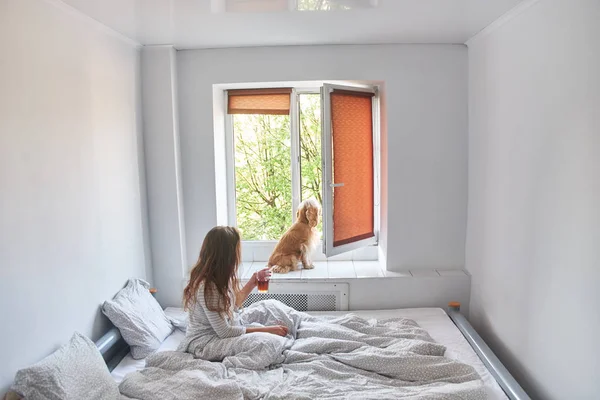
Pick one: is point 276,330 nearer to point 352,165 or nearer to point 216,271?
point 216,271

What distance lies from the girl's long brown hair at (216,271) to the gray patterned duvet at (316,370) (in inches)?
8.7

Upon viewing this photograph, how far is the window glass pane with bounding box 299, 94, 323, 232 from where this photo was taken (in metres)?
3.77

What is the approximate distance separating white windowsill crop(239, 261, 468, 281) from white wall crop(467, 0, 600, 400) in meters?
0.34

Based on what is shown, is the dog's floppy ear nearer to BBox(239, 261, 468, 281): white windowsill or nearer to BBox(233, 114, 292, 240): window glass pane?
BBox(239, 261, 468, 281): white windowsill

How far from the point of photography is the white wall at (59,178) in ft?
6.35

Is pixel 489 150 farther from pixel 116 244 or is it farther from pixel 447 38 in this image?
pixel 116 244

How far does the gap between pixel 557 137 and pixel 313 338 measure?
1497mm

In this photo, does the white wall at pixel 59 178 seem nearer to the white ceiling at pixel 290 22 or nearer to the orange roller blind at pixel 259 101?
the white ceiling at pixel 290 22

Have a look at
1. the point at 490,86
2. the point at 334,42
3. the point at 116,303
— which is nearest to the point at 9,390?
the point at 116,303

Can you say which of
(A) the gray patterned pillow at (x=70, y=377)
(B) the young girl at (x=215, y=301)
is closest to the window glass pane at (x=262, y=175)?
(B) the young girl at (x=215, y=301)

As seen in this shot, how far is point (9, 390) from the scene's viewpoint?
6.12ft

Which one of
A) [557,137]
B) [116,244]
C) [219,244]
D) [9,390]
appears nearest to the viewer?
[9,390]

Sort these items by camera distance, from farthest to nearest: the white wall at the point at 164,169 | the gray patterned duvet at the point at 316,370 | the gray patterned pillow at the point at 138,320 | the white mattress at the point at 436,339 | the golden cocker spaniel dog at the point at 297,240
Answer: the golden cocker spaniel dog at the point at 297,240, the white wall at the point at 164,169, the gray patterned pillow at the point at 138,320, the white mattress at the point at 436,339, the gray patterned duvet at the point at 316,370

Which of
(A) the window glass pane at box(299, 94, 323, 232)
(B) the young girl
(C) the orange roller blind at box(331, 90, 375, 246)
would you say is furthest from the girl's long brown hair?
(A) the window glass pane at box(299, 94, 323, 232)
